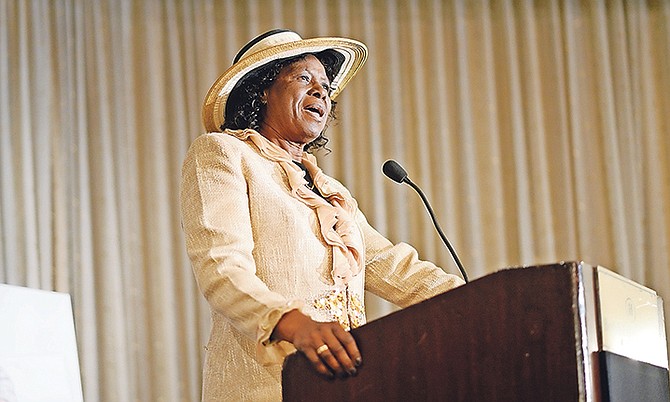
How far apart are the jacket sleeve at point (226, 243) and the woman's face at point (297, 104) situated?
30cm

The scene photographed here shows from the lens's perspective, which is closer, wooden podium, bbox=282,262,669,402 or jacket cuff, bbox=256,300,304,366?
wooden podium, bbox=282,262,669,402

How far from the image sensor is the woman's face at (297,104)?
240cm

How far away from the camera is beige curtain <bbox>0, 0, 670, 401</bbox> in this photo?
13.9 feet

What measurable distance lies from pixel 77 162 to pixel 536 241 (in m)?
1.87

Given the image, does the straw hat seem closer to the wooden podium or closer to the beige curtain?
the wooden podium

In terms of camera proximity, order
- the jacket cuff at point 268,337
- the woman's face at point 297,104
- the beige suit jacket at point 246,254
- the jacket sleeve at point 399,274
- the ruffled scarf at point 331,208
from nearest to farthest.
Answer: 1. the jacket cuff at point 268,337
2. the beige suit jacket at point 246,254
3. the ruffled scarf at point 331,208
4. the jacket sleeve at point 399,274
5. the woman's face at point 297,104

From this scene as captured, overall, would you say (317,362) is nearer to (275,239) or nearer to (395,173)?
(275,239)

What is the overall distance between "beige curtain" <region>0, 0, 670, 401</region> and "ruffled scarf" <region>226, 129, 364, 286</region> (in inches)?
83.1

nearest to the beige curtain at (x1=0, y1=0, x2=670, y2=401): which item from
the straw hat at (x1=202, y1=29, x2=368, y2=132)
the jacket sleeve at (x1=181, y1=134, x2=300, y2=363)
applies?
the straw hat at (x1=202, y1=29, x2=368, y2=132)

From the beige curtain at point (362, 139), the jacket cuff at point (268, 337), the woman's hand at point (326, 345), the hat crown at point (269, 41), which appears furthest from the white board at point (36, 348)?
the woman's hand at point (326, 345)

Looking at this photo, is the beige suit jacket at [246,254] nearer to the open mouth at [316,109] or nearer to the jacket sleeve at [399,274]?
→ the jacket sleeve at [399,274]

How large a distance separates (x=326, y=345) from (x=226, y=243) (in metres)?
0.46

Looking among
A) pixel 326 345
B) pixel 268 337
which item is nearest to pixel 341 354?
pixel 326 345

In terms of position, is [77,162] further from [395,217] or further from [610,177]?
[610,177]
